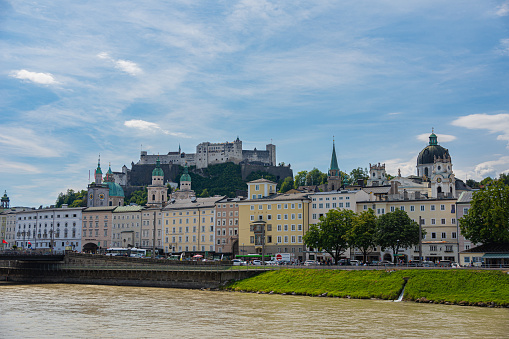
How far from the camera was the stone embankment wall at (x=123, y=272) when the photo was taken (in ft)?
239

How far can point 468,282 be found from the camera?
54750 millimetres

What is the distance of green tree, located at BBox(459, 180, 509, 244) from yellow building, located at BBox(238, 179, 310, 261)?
34.5 metres

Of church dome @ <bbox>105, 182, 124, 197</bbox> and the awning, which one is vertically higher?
church dome @ <bbox>105, 182, 124, 197</bbox>

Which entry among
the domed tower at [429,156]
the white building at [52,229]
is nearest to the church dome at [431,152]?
the domed tower at [429,156]

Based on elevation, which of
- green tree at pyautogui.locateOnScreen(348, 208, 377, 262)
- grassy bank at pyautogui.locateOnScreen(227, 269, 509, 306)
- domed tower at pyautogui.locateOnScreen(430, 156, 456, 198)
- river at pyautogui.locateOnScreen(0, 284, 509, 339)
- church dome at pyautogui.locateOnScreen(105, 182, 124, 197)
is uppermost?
church dome at pyautogui.locateOnScreen(105, 182, 124, 197)

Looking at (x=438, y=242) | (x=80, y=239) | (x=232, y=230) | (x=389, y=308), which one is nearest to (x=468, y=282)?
(x=389, y=308)

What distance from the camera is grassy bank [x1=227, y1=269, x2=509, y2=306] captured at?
52375 millimetres

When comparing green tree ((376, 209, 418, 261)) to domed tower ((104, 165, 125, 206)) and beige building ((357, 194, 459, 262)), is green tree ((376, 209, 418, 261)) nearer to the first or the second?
beige building ((357, 194, 459, 262))

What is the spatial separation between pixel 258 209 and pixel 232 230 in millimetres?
10356

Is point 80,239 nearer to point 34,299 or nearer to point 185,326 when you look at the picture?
point 34,299

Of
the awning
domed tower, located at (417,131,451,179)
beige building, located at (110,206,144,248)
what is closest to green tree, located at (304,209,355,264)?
the awning

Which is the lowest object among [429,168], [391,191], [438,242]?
[438,242]

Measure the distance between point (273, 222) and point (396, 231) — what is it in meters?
27.4

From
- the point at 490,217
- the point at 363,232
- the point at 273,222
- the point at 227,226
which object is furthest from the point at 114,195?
the point at 490,217
